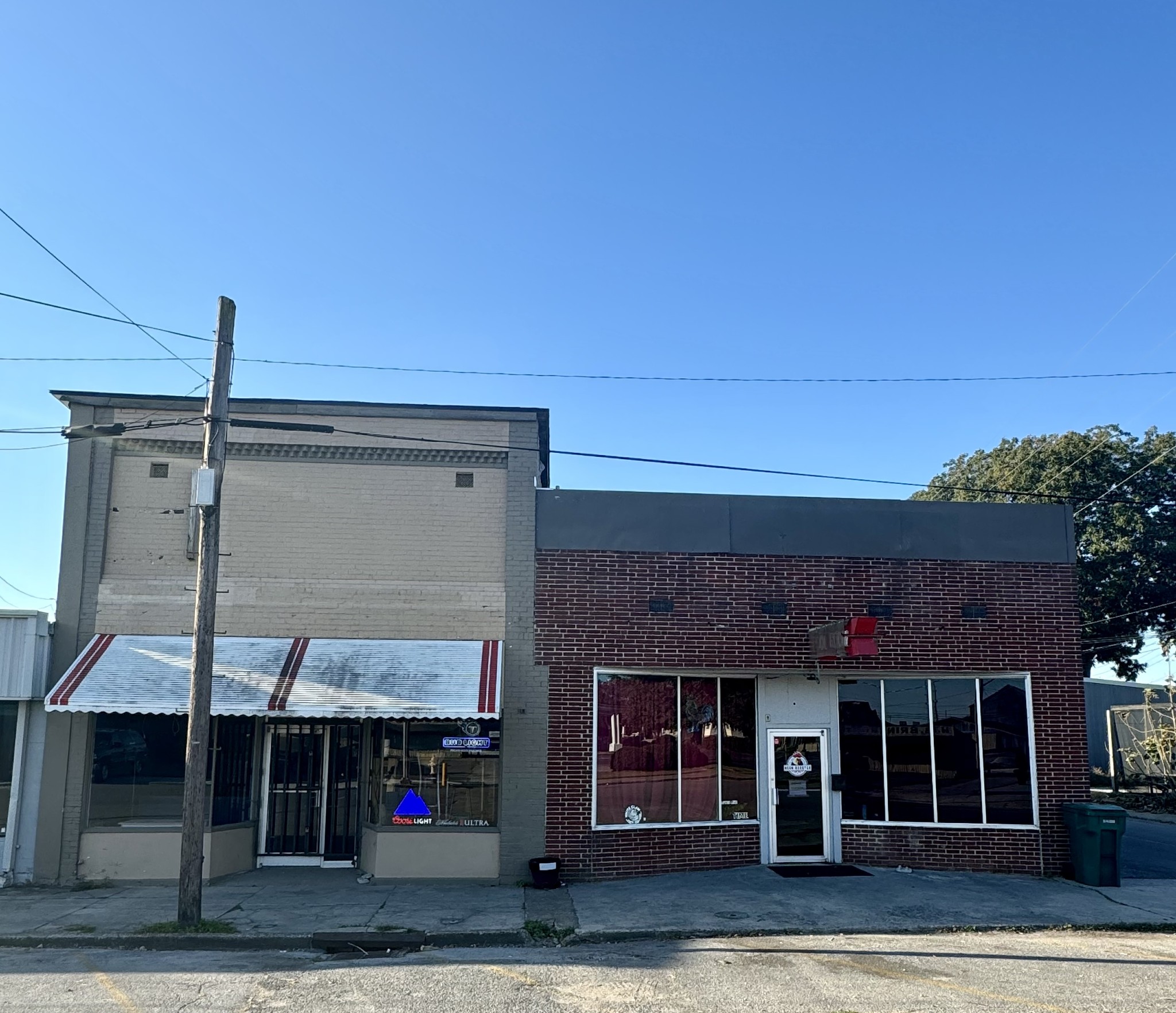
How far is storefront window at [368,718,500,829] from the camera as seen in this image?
14.8m

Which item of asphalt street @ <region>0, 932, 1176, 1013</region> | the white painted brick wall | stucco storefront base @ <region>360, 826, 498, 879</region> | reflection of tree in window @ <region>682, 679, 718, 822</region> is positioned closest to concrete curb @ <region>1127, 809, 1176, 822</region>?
reflection of tree in window @ <region>682, 679, 718, 822</region>

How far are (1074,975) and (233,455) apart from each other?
1296 cm

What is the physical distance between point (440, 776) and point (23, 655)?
20.3ft

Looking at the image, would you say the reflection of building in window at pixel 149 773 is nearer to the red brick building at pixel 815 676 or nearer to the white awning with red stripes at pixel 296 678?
the white awning with red stripes at pixel 296 678

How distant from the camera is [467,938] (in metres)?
11.3

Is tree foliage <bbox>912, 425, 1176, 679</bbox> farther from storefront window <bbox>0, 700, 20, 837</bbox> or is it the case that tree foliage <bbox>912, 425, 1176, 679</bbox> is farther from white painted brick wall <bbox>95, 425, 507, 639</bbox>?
storefront window <bbox>0, 700, 20, 837</bbox>

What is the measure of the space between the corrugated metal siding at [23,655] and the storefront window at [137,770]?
3.41ft

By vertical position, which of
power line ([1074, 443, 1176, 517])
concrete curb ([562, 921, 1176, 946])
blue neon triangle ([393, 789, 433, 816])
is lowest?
concrete curb ([562, 921, 1176, 946])

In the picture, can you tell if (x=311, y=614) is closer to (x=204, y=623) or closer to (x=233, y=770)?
(x=233, y=770)

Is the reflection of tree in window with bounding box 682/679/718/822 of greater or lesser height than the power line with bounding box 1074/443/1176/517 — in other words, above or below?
below

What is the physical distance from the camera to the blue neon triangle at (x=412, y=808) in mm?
14727

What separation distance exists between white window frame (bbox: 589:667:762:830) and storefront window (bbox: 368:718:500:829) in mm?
1445

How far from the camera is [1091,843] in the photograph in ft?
48.0

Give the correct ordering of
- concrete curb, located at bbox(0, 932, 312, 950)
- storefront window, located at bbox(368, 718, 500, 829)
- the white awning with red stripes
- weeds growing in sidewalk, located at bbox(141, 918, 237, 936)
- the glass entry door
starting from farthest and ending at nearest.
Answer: the glass entry door
storefront window, located at bbox(368, 718, 500, 829)
the white awning with red stripes
weeds growing in sidewalk, located at bbox(141, 918, 237, 936)
concrete curb, located at bbox(0, 932, 312, 950)
